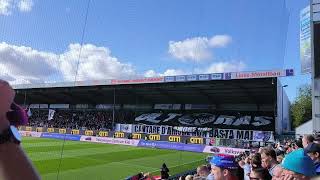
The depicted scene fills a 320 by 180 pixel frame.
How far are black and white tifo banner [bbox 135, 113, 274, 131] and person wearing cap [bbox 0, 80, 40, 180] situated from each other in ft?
145

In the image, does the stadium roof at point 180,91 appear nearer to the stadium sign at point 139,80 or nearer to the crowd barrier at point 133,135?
the stadium sign at point 139,80

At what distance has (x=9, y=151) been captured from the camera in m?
1.12

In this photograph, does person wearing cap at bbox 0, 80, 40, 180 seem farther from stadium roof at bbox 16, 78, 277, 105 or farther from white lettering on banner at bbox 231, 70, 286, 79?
stadium roof at bbox 16, 78, 277, 105

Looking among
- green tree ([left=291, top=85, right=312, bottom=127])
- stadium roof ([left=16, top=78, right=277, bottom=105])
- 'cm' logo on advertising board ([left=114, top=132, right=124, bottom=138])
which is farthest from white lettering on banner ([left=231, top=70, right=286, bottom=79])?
green tree ([left=291, top=85, right=312, bottom=127])

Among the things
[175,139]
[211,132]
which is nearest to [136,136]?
[175,139]

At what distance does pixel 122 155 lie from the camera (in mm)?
29750

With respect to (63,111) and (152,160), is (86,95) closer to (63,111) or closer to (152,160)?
(63,111)

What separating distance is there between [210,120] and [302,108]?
3176 cm

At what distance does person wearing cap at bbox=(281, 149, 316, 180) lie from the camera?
3.29 meters

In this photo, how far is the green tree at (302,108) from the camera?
7256cm

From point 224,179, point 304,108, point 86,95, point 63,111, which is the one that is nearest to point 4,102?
point 224,179

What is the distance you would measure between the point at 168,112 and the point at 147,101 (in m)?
3.68

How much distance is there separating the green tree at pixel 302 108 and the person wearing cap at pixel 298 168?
6892 centimetres

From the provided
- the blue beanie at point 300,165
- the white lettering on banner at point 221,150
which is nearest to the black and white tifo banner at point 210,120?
the white lettering on banner at point 221,150
